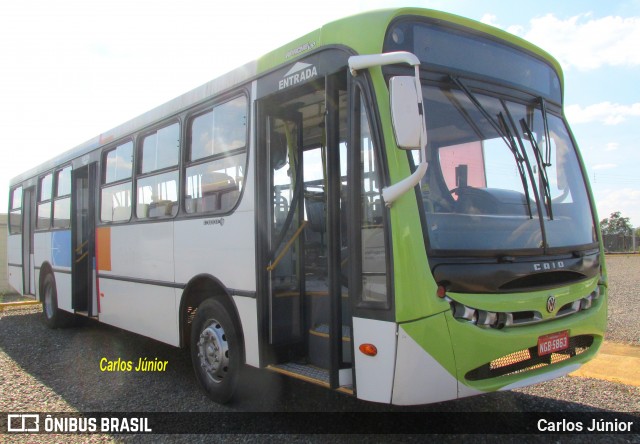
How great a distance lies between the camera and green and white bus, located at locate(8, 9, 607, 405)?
3.31 metres

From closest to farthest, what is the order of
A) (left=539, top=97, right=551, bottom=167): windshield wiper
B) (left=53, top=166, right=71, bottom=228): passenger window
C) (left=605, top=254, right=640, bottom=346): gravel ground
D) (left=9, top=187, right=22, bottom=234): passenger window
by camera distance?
(left=539, top=97, right=551, bottom=167): windshield wiper
(left=605, top=254, right=640, bottom=346): gravel ground
(left=53, top=166, right=71, bottom=228): passenger window
(left=9, top=187, right=22, bottom=234): passenger window

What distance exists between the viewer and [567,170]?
4457mm

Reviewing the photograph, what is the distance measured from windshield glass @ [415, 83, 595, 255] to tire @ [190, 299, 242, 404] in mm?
2303

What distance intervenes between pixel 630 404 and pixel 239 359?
346 cm

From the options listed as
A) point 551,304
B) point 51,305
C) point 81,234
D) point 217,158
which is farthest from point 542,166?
point 51,305

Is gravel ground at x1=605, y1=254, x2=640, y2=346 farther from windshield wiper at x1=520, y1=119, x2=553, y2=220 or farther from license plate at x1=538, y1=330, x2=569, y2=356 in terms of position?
windshield wiper at x1=520, y1=119, x2=553, y2=220

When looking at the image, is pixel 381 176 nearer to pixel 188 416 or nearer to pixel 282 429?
pixel 282 429

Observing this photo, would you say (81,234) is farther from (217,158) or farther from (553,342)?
(553,342)

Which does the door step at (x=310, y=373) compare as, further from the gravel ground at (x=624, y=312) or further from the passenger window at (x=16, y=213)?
the passenger window at (x=16, y=213)

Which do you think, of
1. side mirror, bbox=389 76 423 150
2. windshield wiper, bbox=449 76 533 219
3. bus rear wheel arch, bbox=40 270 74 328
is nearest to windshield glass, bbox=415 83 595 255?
windshield wiper, bbox=449 76 533 219

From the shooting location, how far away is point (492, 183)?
3865 millimetres

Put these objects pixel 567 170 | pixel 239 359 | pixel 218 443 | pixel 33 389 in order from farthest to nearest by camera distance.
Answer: pixel 33 389
pixel 239 359
pixel 567 170
pixel 218 443

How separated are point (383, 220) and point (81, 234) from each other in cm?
660

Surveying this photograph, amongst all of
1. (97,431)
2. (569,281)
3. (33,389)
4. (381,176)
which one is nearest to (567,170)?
(569,281)
